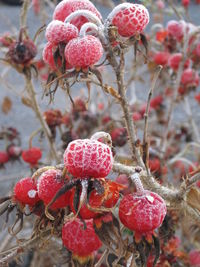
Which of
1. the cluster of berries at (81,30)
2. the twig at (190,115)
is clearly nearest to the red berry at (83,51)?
the cluster of berries at (81,30)

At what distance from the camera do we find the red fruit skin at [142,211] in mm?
673

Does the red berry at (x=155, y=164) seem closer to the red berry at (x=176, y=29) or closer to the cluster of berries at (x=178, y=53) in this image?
the cluster of berries at (x=178, y=53)

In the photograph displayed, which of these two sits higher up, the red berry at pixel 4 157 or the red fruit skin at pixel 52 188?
the red fruit skin at pixel 52 188

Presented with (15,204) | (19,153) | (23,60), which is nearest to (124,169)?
(15,204)

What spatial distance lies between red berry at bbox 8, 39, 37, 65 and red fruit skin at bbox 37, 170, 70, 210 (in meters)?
0.60

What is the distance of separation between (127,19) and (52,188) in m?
0.32

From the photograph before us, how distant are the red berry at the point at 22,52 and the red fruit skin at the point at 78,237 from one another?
0.61 meters

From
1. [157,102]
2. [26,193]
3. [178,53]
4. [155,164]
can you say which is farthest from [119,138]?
[26,193]

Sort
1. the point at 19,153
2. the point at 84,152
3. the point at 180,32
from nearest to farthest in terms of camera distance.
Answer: the point at 84,152 → the point at 180,32 → the point at 19,153

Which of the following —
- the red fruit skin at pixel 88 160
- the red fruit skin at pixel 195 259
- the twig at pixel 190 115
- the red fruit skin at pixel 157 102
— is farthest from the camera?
the red fruit skin at pixel 157 102

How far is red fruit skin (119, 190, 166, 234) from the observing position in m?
0.67

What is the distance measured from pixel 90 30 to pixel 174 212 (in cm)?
52

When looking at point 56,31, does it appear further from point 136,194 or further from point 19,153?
point 19,153

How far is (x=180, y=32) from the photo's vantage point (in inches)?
66.4
